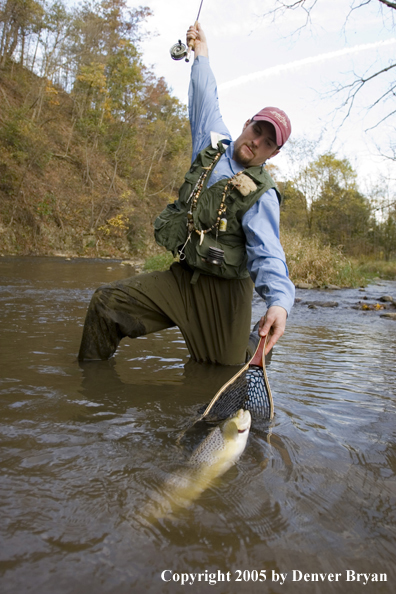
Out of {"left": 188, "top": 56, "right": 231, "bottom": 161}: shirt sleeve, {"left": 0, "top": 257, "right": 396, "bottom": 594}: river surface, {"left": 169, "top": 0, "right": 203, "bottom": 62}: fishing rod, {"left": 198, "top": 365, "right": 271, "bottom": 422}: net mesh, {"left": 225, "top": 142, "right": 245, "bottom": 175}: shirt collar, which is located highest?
{"left": 169, "top": 0, "right": 203, "bottom": 62}: fishing rod

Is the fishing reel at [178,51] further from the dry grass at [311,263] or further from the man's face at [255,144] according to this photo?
the dry grass at [311,263]

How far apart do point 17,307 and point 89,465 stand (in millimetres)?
5452

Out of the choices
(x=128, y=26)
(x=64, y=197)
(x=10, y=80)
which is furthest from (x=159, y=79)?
(x=64, y=197)

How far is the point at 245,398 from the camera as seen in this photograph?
3021 millimetres

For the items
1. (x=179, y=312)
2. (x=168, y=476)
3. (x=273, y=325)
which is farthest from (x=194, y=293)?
(x=168, y=476)

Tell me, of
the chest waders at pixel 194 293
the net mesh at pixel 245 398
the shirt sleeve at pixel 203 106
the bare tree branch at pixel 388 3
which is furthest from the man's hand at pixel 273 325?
the bare tree branch at pixel 388 3

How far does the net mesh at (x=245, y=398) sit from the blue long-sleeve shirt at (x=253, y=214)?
484 mm

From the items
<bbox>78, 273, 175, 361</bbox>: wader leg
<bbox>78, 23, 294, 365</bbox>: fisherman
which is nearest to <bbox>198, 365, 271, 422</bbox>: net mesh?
<bbox>78, 23, 294, 365</bbox>: fisherman

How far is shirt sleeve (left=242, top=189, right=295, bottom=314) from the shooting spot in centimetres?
308

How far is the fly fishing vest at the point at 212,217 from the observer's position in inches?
141

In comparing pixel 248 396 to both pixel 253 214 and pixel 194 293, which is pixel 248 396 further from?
pixel 253 214

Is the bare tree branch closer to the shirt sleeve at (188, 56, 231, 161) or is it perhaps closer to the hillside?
the shirt sleeve at (188, 56, 231, 161)

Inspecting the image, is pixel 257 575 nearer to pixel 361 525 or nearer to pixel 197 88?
pixel 361 525

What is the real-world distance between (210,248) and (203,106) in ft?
5.01
